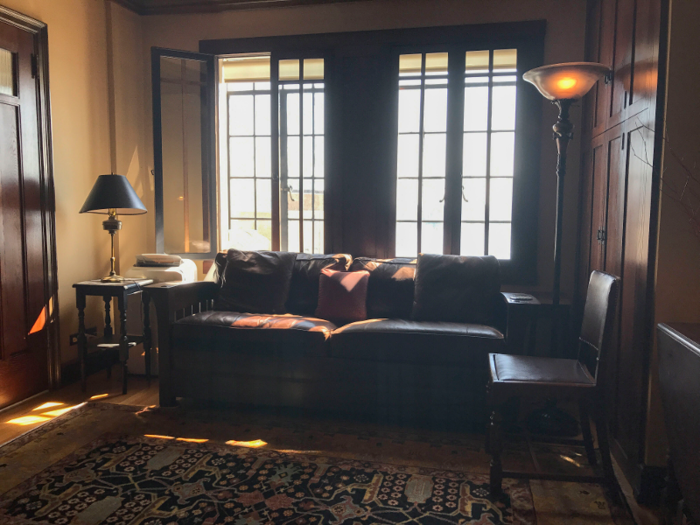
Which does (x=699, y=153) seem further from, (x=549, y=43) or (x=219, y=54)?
(x=219, y=54)

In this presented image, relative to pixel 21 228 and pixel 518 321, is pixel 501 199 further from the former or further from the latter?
pixel 21 228

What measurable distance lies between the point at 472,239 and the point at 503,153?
0.65 meters

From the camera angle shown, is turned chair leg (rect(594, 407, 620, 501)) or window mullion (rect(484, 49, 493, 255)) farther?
window mullion (rect(484, 49, 493, 255))

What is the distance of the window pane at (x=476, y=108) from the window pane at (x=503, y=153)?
13cm

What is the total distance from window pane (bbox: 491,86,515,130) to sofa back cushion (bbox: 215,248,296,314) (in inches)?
68.6

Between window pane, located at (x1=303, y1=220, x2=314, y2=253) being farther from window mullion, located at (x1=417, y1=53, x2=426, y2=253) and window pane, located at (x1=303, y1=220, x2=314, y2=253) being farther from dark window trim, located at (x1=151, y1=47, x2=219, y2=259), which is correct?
window mullion, located at (x1=417, y1=53, x2=426, y2=253)

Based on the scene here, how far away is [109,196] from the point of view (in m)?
3.56

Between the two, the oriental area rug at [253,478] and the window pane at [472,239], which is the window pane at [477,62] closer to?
the window pane at [472,239]

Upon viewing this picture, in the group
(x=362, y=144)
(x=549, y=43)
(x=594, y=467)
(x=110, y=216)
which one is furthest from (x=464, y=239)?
(x=110, y=216)

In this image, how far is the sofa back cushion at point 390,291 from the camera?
3.46 m

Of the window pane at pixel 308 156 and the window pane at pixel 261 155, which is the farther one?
the window pane at pixel 261 155

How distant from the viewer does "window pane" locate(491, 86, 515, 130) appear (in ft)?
12.3

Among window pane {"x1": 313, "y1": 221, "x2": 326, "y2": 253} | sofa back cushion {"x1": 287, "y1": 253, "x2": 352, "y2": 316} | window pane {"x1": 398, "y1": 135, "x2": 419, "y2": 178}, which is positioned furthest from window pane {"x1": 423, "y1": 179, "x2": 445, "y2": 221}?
window pane {"x1": 313, "y1": 221, "x2": 326, "y2": 253}

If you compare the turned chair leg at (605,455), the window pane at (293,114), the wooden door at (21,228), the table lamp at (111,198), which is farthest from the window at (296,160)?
the turned chair leg at (605,455)
